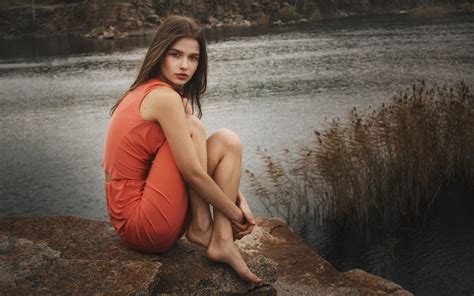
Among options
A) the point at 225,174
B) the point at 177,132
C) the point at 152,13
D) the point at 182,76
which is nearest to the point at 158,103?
the point at 177,132

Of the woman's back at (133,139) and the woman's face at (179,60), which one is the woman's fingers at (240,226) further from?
the woman's face at (179,60)

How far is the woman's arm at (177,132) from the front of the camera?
269cm

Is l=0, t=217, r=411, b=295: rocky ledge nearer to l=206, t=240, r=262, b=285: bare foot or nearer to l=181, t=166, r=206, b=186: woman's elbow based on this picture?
Answer: l=206, t=240, r=262, b=285: bare foot

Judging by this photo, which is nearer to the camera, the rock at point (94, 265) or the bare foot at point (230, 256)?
the rock at point (94, 265)

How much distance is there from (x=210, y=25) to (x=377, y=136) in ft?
156

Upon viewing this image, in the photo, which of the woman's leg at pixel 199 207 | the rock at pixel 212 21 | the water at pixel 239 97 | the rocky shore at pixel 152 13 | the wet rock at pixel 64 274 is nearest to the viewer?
the wet rock at pixel 64 274

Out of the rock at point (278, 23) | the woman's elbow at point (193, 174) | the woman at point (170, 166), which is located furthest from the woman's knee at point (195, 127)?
the rock at point (278, 23)

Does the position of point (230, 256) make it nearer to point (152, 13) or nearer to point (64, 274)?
point (64, 274)

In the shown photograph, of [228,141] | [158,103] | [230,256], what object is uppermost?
[158,103]

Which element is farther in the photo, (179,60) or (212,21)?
(212,21)

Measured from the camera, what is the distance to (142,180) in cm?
284

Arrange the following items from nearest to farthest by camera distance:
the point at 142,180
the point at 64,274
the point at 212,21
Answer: the point at 64,274
the point at 142,180
the point at 212,21

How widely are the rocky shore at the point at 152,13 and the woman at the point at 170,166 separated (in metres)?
48.0

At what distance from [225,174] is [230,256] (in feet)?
1.46
